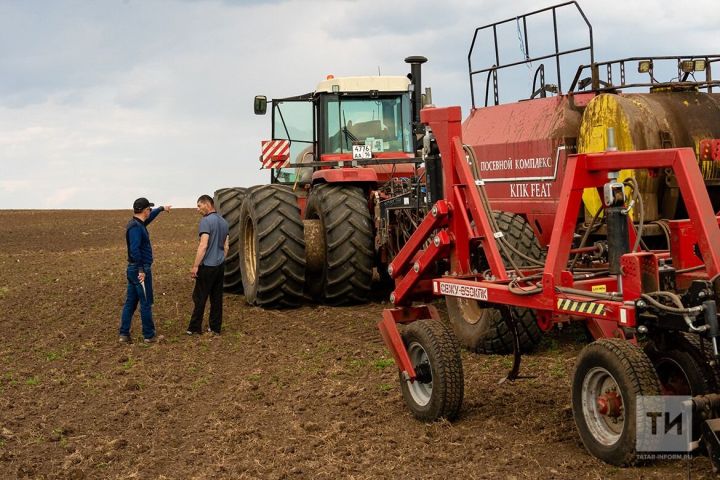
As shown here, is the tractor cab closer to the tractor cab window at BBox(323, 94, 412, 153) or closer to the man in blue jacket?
the tractor cab window at BBox(323, 94, 412, 153)

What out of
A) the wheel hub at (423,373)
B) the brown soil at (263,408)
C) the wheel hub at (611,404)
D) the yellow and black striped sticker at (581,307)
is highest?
the yellow and black striped sticker at (581,307)

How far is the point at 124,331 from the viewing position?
9922 millimetres

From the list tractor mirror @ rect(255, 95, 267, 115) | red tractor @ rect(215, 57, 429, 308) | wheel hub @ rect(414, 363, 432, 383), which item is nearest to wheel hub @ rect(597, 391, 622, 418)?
wheel hub @ rect(414, 363, 432, 383)

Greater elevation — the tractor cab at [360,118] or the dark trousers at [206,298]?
the tractor cab at [360,118]

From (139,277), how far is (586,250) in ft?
16.0

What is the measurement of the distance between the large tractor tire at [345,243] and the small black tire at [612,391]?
20.5ft

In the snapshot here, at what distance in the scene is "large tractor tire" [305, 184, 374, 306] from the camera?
1126 cm

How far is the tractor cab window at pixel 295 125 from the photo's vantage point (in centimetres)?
1273

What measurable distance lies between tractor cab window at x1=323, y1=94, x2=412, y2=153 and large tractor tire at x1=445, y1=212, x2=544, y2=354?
13.1 ft

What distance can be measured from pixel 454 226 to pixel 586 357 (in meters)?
1.59

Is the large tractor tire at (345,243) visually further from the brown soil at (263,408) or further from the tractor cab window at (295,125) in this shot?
the tractor cab window at (295,125)

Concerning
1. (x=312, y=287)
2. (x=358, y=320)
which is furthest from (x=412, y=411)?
(x=312, y=287)

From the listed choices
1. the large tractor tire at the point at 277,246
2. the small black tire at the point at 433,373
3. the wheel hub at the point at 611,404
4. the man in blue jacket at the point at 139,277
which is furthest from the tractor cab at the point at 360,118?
the wheel hub at the point at 611,404

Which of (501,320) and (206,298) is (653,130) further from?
(206,298)
